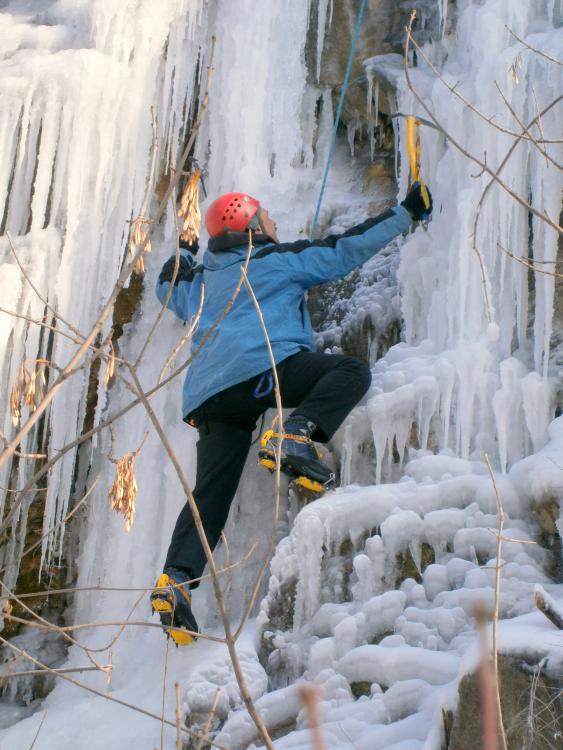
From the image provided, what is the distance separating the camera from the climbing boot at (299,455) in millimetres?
3135

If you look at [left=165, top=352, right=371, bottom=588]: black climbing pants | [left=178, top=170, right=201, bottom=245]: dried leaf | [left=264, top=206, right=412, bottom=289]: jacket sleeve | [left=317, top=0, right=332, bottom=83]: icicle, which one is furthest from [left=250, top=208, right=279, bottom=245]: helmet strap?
[left=178, top=170, right=201, bottom=245]: dried leaf

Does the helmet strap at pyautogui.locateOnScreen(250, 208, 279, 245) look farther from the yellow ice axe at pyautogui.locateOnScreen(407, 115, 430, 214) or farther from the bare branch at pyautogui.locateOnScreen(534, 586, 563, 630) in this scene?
the bare branch at pyautogui.locateOnScreen(534, 586, 563, 630)

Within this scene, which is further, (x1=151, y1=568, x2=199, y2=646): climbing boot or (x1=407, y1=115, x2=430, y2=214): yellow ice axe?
(x1=407, y1=115, x2=430, y2=214): yellow ice axe

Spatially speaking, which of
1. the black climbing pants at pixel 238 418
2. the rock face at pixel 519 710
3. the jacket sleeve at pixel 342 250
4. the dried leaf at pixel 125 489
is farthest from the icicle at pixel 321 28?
the rock face at pixel 519 710

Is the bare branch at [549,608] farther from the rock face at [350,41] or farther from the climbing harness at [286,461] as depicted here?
the rock face at [350,41]

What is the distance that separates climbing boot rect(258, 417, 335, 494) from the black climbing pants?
62 mm

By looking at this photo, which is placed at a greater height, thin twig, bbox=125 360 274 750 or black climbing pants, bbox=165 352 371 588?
thin twig, bbox=125 360 274 750

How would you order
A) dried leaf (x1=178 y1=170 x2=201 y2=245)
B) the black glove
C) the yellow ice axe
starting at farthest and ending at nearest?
the yellow ice axe < the black glove < dried leaf (x1=178 y1=170 x2=201 y2=245)

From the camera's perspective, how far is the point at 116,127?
481 cm

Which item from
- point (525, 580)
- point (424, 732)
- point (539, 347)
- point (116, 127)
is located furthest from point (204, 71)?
point (424, 732)

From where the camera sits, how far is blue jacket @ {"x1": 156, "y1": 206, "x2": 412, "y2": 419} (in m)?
3.51

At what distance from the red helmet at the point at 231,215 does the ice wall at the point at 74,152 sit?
86cm

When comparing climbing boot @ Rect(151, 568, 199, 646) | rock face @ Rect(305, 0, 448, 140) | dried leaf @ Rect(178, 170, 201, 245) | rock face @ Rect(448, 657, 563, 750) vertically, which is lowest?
climbing boot @ Rect(151, 568, 199, 646)

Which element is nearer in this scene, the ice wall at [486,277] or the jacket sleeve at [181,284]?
the ice wall at [486,277]
